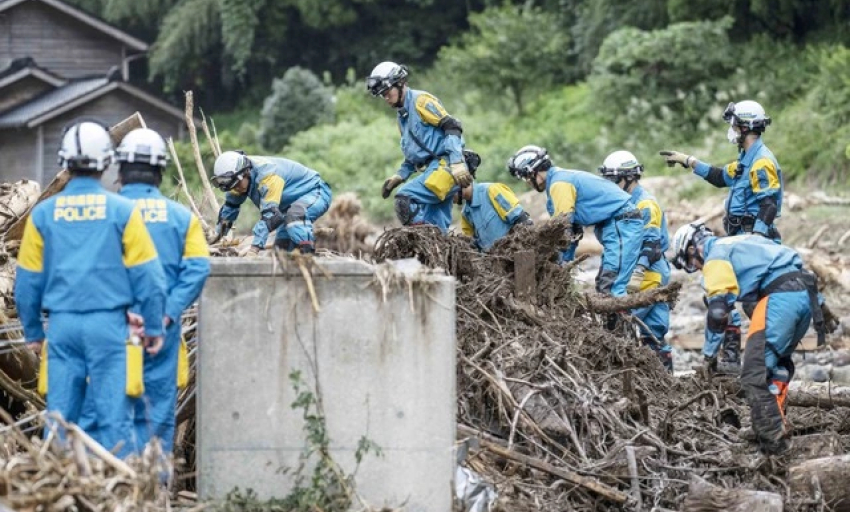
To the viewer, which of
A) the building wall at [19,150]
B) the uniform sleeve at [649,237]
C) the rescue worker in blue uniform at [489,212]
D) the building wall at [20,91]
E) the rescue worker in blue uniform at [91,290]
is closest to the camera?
the rescue worker in blue uniform at [91,290]

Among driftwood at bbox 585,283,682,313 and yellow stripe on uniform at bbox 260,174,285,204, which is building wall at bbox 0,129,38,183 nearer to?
yellow stripe on uniform at bbox 260,174,285,204

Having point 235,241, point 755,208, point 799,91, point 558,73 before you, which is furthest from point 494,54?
point 235,241

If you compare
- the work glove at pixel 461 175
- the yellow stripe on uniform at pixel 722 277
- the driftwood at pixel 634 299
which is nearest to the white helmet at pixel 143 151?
the yellow stripe on uniform at pixel 722 277

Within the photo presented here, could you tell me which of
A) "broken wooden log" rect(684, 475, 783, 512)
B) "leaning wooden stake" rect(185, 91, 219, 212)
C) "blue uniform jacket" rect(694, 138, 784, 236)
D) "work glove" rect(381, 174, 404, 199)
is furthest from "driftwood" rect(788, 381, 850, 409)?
"leaning wooden stake" rect(185, 91, 219, 212)

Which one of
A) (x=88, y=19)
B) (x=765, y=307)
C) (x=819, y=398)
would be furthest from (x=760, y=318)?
(x=88, y=19)

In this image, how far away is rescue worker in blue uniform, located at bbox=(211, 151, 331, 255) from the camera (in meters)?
13.3

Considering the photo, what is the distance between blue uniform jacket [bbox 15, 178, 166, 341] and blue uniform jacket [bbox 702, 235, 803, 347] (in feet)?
11.4

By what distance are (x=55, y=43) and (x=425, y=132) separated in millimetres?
33900

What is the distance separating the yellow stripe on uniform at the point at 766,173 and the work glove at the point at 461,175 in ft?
8.06

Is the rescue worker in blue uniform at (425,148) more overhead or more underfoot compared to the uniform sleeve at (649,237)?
more overhead

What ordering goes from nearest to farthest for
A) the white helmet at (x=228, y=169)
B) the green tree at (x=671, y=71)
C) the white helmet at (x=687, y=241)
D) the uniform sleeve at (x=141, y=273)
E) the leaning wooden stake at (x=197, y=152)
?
the uniform sleeve at (x=141, y=273), the white helmet at (x=687, y=241), the leaning wooden stake at (x=197, y=152), the white helmet at (x=228, y=169), the green tree at (x=671, y=71)

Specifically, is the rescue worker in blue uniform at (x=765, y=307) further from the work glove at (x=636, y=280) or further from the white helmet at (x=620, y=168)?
the white helmet at (x=620, y=168)

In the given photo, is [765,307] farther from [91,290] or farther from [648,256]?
[648,256]

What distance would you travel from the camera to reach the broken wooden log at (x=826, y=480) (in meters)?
9.40
